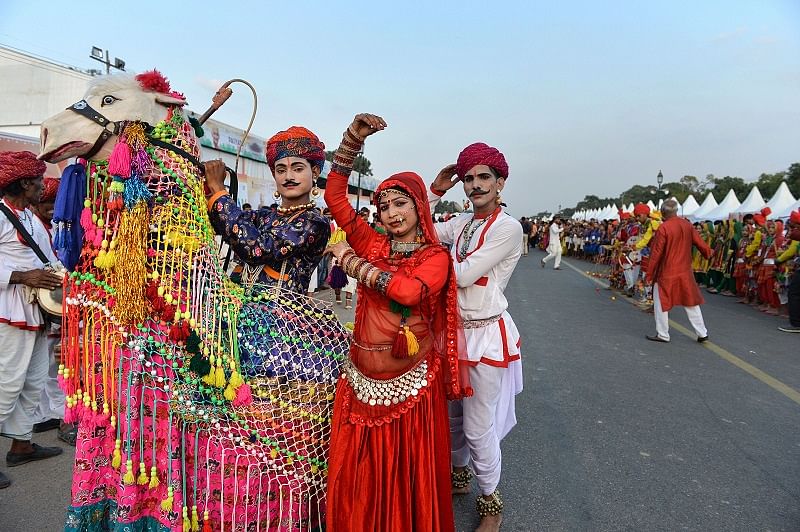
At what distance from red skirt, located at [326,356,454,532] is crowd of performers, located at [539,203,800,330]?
7.23m

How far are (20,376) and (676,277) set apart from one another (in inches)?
302

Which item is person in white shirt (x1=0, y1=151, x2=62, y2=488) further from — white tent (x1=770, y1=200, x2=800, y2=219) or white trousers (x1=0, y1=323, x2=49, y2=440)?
white tent (x1=770, y1=200, x2=800, y2=219)

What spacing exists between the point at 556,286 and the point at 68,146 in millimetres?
12342

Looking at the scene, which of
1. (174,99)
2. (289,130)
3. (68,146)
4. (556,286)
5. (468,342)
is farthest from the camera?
(556,286)

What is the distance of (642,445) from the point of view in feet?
11.8

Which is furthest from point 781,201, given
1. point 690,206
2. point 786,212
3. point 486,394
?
point 486,394

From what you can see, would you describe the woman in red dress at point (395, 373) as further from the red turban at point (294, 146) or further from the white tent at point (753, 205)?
the white tent at point (753, 205)

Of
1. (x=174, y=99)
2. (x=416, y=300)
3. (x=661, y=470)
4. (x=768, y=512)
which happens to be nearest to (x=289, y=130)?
(x=174, y=99)

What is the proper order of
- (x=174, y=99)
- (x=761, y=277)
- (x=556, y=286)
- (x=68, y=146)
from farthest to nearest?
(x=556, y=286) → (x=761, y=277) → (x=174, y=99) → (x=68, y=146)

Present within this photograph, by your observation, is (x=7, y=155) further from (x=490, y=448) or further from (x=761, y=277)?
(x=761, y=277)

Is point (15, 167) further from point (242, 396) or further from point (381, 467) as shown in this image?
point (381, 467)

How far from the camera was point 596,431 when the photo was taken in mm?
3816

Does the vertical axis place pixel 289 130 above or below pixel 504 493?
above

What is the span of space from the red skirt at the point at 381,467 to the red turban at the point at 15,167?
271 centimetres
